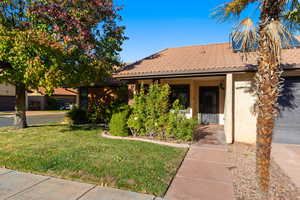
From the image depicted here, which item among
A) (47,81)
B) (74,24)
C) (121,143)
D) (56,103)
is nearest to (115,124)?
(121,143)

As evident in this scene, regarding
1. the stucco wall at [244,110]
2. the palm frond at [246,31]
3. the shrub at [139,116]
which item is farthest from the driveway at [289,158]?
the shrub at [139,116]

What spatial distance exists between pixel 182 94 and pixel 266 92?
8071 millimetres

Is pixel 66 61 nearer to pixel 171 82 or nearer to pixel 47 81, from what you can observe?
pixel 47 81


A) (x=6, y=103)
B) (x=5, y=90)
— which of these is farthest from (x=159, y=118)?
(x=6, y=103)

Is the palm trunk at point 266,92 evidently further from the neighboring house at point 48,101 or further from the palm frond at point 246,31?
the neighboring house at point 48,101

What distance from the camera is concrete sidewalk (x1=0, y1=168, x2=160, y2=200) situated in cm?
300

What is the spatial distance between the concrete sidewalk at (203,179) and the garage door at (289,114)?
324 cm

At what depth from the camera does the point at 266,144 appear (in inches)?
107

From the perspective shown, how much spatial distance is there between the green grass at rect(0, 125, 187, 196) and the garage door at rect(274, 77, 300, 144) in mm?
4472

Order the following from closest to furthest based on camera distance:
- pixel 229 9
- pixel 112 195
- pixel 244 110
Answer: pixel 112 195, pixel 229 9, pixel 244 110

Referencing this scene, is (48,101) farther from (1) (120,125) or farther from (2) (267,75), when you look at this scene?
(2) (267,75)

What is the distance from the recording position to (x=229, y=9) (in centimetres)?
342

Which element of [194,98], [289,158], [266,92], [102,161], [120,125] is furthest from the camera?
[194,98]

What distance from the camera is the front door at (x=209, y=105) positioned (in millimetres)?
10599
